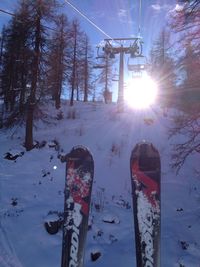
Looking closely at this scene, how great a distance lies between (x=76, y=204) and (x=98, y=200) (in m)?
3.92

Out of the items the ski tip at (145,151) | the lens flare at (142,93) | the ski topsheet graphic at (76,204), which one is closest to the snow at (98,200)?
the ski topsheet graphic at (76,204)

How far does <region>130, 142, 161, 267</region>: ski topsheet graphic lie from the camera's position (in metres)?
4.94

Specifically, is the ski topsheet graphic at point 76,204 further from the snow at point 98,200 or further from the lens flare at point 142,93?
the lens flare at point 142,93

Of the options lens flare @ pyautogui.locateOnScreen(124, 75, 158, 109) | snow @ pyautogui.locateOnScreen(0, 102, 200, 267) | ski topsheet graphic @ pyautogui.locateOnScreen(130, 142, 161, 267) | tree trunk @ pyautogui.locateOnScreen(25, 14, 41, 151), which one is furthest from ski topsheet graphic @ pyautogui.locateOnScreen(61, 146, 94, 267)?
lens flare @ pyautogui.locateOnScreen(124, 75, 158, 109)

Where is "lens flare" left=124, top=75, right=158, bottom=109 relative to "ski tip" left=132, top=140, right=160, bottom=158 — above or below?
above

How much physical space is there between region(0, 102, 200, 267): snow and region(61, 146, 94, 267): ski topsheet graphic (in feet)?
0.40

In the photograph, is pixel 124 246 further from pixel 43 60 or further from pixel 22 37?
pixel 22 37

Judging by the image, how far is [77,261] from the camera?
16.4ft

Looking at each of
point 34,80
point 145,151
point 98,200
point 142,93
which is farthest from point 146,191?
point 142,93

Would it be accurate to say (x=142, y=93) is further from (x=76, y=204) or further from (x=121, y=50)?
(x=76, y=204)

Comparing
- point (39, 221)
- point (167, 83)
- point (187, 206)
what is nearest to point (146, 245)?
point (39, 221)

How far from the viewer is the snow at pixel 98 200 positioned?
659 centimetres

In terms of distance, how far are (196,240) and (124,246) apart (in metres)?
1.87

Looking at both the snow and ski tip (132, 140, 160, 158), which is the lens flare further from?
ski tip (132, 140, 160, 158)
